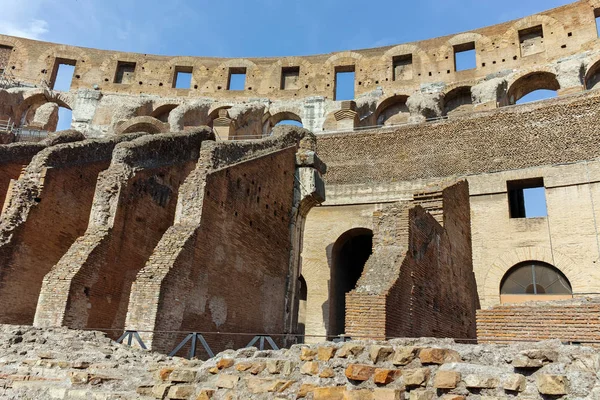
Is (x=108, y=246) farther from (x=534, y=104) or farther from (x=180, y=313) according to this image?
(x=534, y=104)

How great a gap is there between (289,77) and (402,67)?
6.63 meters

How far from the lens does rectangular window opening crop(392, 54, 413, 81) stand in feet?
92.6

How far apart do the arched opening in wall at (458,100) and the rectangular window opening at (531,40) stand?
10.4 ft

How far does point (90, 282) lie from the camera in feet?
28.5

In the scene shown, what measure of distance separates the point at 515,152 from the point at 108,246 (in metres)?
11.0

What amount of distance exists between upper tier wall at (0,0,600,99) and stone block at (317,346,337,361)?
24.2m

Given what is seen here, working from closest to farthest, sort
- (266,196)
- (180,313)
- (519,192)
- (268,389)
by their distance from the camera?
1. (268,389)
2. (180,313)
3. (266,196)
4. (519,192)

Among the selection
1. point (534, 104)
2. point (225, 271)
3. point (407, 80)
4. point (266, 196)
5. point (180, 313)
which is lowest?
point (180, 313)

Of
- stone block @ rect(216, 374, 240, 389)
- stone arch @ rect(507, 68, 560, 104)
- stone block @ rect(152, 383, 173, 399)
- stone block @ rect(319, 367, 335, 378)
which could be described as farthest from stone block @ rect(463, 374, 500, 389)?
stone arch @ rect(507, 68, 560, 104)

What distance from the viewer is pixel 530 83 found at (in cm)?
2505

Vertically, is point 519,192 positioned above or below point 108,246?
above

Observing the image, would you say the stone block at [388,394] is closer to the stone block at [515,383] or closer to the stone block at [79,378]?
the stone block at [515,383]

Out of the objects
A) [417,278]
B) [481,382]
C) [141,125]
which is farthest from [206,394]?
[141,125]

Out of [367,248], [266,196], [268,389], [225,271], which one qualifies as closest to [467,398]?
[268,389]
